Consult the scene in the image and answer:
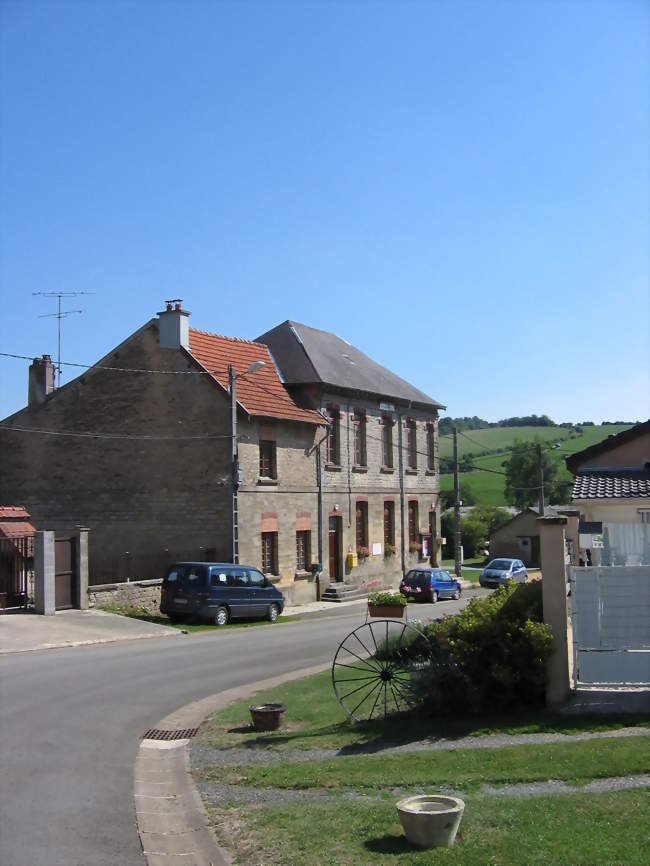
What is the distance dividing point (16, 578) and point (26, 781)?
55.0ft

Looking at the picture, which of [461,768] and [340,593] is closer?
[461,768]

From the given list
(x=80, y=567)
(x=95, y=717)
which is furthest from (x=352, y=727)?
(x=80, y=567)

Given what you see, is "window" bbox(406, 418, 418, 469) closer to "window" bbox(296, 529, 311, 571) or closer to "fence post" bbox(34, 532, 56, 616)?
"window" bbox(296, 529, 311, 571)

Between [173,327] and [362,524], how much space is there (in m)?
13.5

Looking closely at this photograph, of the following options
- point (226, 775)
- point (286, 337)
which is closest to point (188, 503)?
point (286, 337)

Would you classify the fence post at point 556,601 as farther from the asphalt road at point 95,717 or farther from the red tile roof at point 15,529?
the red tile roof at point 15,529

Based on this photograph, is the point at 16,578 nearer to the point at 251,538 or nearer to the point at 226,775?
the point at 251,538

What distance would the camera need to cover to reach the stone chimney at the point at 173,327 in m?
32.1

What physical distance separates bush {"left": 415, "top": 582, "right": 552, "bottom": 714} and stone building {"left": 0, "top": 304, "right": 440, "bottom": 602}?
61.0 ft

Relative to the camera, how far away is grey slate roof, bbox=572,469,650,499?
17578 millimetres

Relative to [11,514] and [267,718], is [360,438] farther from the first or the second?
[267,718]

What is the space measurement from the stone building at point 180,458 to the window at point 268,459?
0.05 metres

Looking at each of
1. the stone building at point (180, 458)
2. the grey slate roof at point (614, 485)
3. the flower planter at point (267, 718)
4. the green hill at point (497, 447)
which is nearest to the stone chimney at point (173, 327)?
the stone building at point (180, 458)

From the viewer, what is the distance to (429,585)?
1433 inches
